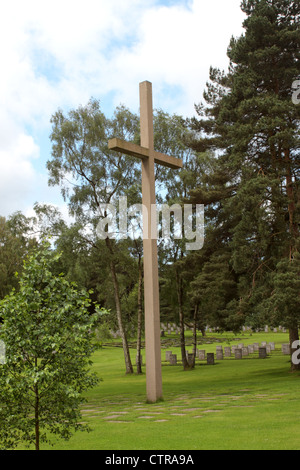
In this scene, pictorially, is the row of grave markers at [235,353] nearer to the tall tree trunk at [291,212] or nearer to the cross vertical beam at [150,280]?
the tall tree trunk at [291,212]

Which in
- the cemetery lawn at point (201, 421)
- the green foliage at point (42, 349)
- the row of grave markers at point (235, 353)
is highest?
the green foliage at point (42, 349)

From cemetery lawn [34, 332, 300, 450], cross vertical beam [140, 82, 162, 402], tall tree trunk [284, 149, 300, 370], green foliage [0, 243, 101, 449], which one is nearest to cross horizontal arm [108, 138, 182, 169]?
cross vertical beam [140, 82, 162, 402]

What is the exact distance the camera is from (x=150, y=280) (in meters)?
11.1

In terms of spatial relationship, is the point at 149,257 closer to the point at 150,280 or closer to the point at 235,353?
the point at 150,280

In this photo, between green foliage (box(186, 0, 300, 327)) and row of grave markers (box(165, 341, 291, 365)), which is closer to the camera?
green foliage (box(186, 0, 300, 327))

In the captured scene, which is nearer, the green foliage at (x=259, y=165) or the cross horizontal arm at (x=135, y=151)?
the cross horizontal arm at (x=135, y=151)

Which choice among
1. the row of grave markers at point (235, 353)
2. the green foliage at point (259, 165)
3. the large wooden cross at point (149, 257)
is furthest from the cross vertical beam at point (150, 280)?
the row of grave markers at point (235, 353)

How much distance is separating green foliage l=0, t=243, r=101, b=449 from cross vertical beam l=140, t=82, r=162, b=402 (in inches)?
194

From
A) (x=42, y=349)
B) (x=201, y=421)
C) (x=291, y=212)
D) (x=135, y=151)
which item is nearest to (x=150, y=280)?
(x=135, y=151)

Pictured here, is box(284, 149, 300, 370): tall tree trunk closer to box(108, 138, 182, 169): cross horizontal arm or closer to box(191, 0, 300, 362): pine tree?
box(191, 0, 300, 362): pine tree

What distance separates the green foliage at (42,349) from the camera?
5652 mm

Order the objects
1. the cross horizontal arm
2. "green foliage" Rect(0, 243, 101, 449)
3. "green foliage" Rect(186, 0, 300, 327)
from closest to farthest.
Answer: "green foliage" Rect(0, 243, 101, 449) → the cross horizontal arm → "green foliage" Rect(186, 0, 300, 327)

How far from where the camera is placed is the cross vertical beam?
10.9m
